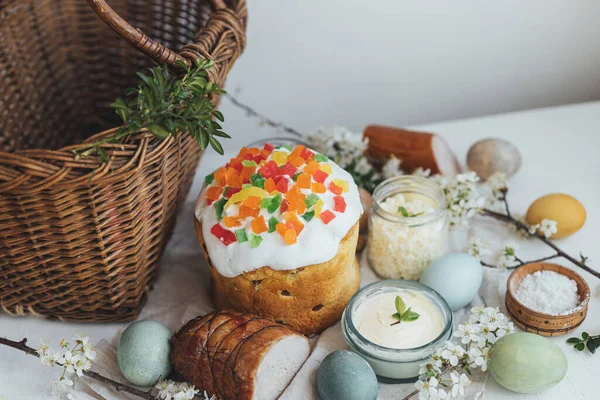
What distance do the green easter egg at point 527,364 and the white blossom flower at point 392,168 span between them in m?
0.50

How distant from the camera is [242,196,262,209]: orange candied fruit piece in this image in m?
1.14

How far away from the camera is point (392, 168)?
150 centimetres

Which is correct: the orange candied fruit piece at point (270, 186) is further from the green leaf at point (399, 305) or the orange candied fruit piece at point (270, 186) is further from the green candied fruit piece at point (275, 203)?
the green leaf at point (399, 305)

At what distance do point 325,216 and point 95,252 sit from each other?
15.1 inches

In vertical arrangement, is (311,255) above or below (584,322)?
above

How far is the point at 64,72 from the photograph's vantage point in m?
1.69

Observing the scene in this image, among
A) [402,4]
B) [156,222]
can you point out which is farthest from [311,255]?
[402,4]

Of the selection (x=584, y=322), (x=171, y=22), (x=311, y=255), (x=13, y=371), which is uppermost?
(x=171, y=22)

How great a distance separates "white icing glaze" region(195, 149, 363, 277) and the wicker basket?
0.46 feet

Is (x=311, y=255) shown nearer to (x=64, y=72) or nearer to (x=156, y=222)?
(x=156, y=222)

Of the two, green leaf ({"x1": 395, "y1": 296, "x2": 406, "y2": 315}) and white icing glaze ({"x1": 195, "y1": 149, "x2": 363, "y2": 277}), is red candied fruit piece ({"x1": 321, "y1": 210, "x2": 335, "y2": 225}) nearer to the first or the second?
white icing glaze ({"x1": 195, "y1": 149, "x2": 363, "y2": 277})

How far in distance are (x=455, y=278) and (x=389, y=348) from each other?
0.69 feet

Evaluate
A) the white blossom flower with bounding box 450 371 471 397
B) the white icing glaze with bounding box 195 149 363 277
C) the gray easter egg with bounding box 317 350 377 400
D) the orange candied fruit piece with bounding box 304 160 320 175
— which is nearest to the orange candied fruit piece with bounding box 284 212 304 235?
the white icing glaze with bounding box 195 149 363 277

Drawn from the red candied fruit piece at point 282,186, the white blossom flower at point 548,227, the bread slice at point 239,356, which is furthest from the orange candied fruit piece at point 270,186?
the white blossom flower at point 548,227
